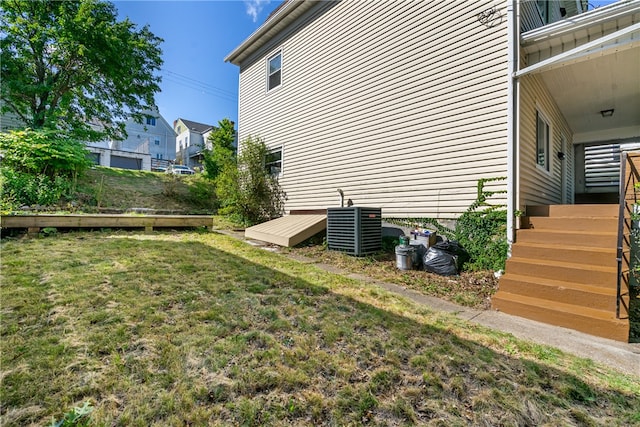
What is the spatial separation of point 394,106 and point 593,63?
351 centimetres

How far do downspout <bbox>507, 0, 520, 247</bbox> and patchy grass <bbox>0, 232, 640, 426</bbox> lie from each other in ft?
8.24

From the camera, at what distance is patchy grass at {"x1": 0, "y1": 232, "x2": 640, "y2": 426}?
1584 mm

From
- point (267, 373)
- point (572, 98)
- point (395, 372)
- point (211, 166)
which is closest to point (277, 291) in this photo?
point (267, 373)

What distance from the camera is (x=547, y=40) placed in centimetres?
474

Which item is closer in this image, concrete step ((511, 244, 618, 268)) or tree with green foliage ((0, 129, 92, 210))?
concrete step ((511, 244, 618, 268))

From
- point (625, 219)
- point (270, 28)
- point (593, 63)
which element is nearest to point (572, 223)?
point (625, 219)

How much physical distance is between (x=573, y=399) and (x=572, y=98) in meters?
7.58

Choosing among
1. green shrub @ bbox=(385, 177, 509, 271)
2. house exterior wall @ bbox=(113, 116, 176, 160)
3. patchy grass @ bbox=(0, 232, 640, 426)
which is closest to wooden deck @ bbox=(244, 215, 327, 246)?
green shrub @ bbox=(385, 177, 509, 271)

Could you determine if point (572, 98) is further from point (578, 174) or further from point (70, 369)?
point (70, 369)

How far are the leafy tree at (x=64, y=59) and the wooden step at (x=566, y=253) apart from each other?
50.4 ft

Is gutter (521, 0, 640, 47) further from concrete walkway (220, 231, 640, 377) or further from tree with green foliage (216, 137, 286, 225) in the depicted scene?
tree with green foliage (216, 137, 286, 225)

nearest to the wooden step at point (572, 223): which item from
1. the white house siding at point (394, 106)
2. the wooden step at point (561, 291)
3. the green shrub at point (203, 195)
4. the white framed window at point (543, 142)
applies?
the white house siding at point (394, 106)

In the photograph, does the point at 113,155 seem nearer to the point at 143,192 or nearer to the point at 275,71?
the point at 143,192

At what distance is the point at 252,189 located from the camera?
937 cm
